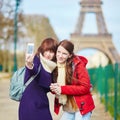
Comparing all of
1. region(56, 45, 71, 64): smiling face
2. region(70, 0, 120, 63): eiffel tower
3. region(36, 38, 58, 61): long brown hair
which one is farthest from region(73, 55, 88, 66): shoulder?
region(70, 0, 120, 63): eiffel tower

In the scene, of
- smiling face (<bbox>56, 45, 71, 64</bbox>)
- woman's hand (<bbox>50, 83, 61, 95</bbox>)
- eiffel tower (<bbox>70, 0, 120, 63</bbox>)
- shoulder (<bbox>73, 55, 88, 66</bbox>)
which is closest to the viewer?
woman's hand (<bbox>50, 83, 61, 95</bbox>)

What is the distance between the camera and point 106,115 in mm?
14789

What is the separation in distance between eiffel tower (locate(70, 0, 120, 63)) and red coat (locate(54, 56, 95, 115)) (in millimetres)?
52119

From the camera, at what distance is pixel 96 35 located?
2415 inches

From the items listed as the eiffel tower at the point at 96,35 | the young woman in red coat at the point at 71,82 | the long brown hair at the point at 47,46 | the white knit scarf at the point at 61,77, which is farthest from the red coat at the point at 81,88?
the eiffel tower at the point at 96,35

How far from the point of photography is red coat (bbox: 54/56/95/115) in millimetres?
5744

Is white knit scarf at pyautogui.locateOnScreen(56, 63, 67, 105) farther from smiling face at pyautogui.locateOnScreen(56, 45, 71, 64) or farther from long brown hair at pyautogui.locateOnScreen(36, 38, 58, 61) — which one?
long brown hair at pyautogui.locateOnScreen(36, 38, 58, 61)

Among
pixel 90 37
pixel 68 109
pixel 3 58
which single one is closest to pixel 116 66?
pixel 68 109

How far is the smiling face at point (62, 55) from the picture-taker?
5.67m

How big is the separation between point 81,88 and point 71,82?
131 millimetres

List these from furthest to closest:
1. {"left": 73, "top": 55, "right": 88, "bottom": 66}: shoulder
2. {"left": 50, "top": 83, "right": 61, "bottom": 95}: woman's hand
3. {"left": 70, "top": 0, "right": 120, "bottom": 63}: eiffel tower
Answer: {"left": 70, "top": 0, "right": 120, "bottom": 63}: eiffel tower
{"left": 73, "top": 55, "right": 88, "bottom": 66}: shoulder
{"left": 50, "top": 83, "right": 61, "bottom": 95}: woman's hand

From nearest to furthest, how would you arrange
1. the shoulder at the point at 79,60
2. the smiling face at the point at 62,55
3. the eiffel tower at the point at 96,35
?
the smiling face at the point at 62,55, the shoulder at the point at 79,60, the eiffel tower at the point at 96,35

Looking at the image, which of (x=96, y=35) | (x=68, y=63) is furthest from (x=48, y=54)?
(x=96, y=35)

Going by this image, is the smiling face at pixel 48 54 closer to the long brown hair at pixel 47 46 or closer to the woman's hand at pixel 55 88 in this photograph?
the long brown hair at pixel 47 46
